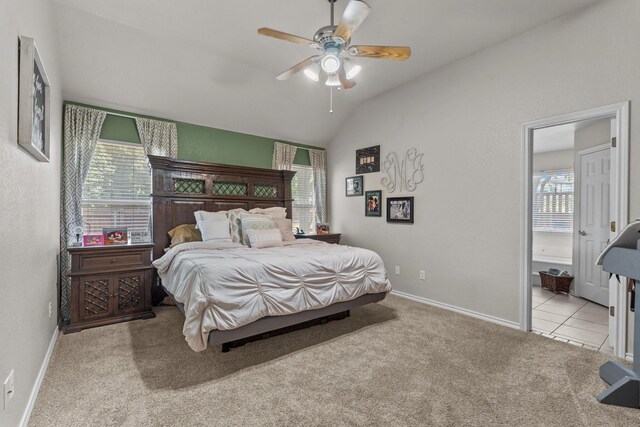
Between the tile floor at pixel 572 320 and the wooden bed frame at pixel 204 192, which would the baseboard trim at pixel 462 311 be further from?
the wooden bed frame at pixel 204 192

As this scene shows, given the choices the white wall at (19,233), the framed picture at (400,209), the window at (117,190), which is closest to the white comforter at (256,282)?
the white wall at (19,233)

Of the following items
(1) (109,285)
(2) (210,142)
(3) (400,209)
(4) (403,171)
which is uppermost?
(2) (210,142)

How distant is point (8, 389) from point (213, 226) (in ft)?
8.31

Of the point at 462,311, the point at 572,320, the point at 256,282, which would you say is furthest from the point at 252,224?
the point at 572,320

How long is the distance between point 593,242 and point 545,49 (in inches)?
112

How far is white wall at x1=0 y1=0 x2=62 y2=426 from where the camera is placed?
4.39 feet

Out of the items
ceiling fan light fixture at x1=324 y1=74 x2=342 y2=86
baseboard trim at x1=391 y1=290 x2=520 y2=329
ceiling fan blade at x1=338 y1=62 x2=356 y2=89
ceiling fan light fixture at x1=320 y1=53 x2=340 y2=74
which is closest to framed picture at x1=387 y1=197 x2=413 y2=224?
baseboard trim at x1=391 y1=290 x2=520 y2=329

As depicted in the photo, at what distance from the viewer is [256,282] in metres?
2.44

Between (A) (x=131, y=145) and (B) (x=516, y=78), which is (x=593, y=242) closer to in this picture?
(B) (x=516, y=78)

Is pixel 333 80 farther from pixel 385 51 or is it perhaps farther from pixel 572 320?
pixel 572 320

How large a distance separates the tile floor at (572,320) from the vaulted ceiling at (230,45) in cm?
306

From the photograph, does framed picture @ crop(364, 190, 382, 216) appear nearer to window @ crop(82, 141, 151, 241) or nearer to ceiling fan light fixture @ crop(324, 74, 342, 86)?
ceiling fan light fixture @ crop(324, 74, 342, 86)

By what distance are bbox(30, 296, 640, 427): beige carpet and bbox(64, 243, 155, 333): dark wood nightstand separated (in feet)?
0.74

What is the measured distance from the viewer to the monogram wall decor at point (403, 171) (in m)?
4.07
